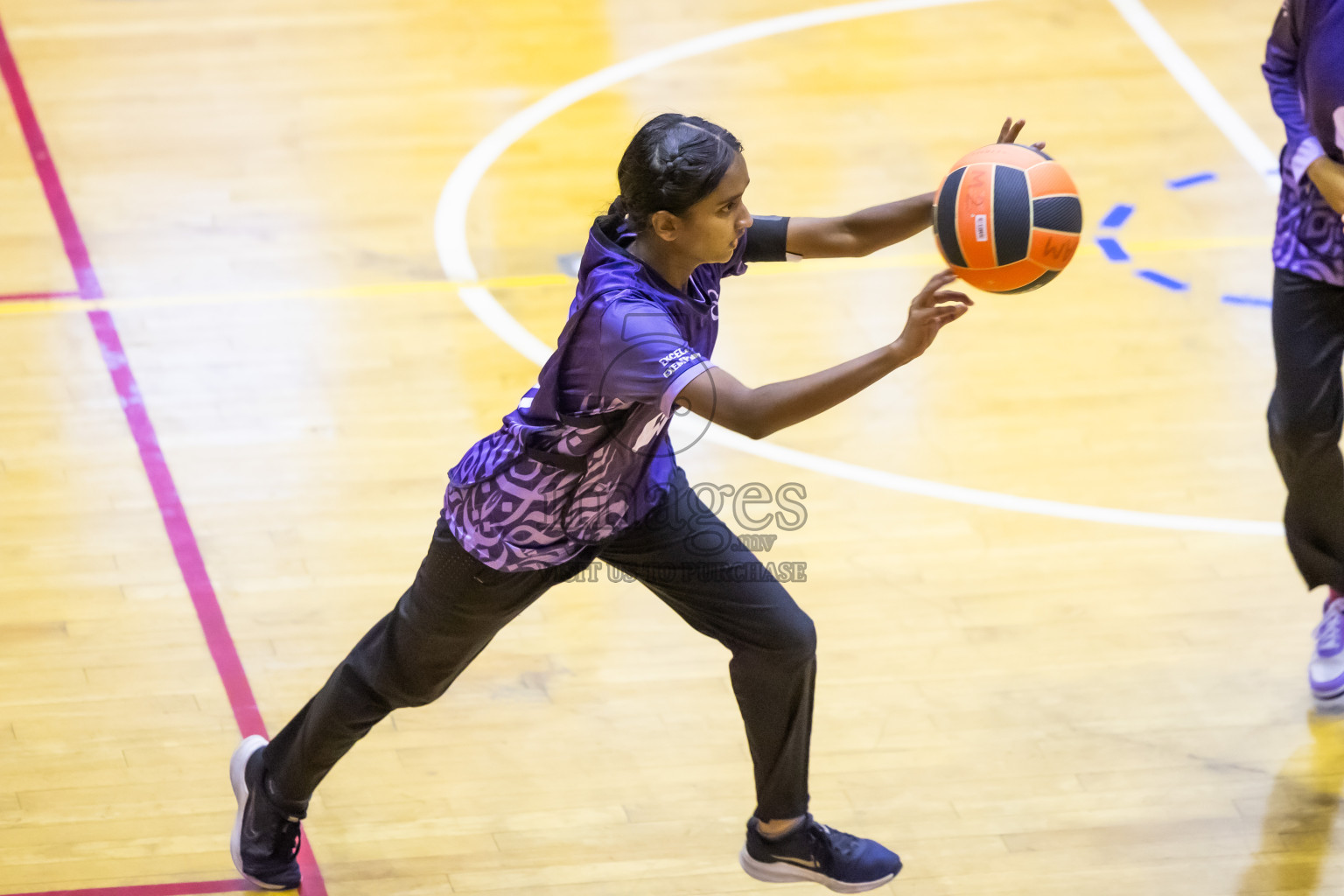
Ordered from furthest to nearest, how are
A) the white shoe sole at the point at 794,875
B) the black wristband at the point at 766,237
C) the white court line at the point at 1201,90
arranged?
the white court line at the point at 1201,90, the white shoe sole at the point at 794,875, the black wristband at the point at 766,237

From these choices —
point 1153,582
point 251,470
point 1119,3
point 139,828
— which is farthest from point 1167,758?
point 1119,3

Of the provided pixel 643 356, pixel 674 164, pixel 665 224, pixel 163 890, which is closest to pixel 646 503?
pixel 643 356

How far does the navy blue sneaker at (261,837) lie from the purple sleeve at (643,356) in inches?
56.5

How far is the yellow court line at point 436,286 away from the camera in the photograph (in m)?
6.16

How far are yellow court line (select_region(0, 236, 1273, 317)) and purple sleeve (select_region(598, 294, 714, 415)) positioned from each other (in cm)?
323

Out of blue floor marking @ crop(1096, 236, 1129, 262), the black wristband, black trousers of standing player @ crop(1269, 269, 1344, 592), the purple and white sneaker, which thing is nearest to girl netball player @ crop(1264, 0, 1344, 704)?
black trousers of standing player @ crop(1269, 269, 1344, 592)

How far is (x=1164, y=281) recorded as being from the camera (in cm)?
640

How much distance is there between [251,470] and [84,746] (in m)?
1.34

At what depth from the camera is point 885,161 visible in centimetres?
717

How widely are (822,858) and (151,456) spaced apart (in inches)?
114

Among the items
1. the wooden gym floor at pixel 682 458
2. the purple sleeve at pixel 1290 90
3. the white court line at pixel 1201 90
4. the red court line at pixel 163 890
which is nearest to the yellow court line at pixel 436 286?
the wooden gym floor at pixel 682 458

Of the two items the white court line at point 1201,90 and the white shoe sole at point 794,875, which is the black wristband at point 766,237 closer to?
the white shoe sole at point 794,875

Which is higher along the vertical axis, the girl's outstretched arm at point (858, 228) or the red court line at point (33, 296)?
the girl's outstretched arm at point (858, 228)

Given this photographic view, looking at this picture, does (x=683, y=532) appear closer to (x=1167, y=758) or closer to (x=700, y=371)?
(x=700, y=371)
